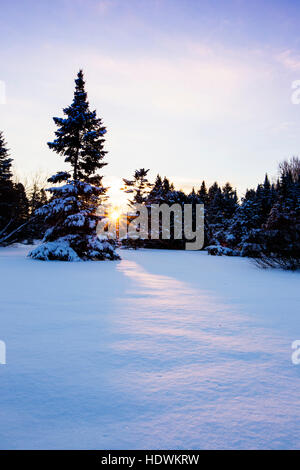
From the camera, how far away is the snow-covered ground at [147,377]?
163cm

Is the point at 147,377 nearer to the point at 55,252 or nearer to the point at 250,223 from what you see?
the point at 55,252

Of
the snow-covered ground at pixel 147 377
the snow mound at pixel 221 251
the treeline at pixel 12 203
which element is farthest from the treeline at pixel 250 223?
the treeline at pixel 12 203

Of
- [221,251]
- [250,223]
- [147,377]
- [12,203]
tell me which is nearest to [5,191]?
[12,203]

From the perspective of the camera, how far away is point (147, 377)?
7.59ft

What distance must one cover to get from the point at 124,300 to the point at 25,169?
26.4m

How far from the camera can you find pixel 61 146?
51.2ft

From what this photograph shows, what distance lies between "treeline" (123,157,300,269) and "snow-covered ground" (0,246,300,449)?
24.9 ft

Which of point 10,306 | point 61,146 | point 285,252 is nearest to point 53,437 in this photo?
point 10,306

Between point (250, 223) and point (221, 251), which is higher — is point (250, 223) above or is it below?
above

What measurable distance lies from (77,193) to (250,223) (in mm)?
17120

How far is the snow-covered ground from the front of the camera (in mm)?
1631

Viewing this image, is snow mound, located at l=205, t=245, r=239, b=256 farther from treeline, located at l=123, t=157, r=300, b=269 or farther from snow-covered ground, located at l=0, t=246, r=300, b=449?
snow-covered ground, located at l=0, t=246, r=300, b=449

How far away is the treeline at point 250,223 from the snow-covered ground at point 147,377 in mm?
7578

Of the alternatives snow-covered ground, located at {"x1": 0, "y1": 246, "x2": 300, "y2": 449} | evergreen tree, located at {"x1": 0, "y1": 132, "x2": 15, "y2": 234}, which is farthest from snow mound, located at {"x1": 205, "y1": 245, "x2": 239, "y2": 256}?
snow-covered ground, located at {"x1": 0, "y1": 246, "x2": 300, "y2": 449}
